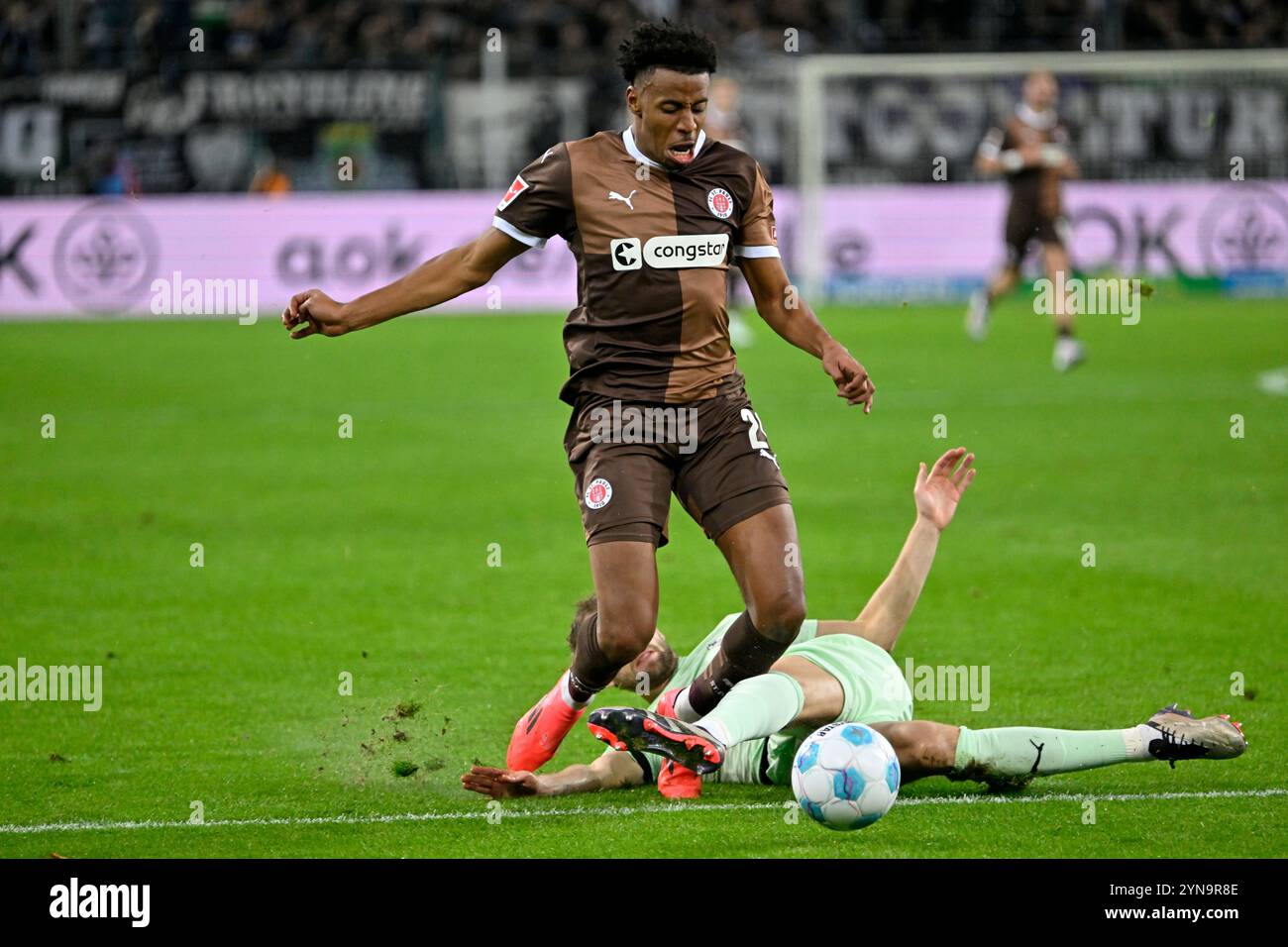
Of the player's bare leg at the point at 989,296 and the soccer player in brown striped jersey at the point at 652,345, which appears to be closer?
the soccer player in brown striped jersey at the point at 652,345

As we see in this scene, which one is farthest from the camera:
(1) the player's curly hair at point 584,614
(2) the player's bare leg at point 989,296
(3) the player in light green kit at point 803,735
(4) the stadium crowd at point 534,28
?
(4) the stadium crowd at point 534,28

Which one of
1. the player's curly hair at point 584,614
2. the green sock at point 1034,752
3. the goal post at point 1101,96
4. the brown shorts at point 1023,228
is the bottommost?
the green sock at point 1034,752

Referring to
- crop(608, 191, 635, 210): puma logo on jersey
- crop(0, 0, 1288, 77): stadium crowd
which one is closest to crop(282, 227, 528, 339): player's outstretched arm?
crop(608, 191, 635, 210): puma logo on jersey

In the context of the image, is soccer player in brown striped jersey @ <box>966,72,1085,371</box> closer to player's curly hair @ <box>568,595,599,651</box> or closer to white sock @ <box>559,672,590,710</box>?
player's curly hair @ <box>568,595,599,651</box>

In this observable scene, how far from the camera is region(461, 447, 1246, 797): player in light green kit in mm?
5465

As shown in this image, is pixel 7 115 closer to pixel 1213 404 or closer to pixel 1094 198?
pixel 1094 198

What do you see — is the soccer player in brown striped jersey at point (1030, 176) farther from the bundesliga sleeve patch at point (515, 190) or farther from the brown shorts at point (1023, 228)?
the bundesliga sleeve patch at point (515, 190)

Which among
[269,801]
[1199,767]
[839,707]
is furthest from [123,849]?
[1199,767]

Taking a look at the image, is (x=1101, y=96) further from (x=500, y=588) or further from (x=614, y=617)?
(x=614, y=617)

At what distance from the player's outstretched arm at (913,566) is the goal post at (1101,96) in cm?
1856

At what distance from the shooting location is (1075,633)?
27.5 feet

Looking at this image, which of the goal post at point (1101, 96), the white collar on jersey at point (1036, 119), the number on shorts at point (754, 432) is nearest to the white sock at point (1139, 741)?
the number on shorts at point (754, 432)

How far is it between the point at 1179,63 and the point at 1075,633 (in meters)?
18.2

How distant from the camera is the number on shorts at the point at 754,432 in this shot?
19.8 feet
